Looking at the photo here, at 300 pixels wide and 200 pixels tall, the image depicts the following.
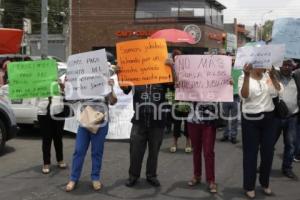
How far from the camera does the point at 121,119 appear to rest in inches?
383

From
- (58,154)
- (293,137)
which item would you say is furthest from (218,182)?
(58,154)

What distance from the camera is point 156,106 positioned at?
22.1ft

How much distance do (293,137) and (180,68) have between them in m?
2.12

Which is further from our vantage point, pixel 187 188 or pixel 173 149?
pixel 173 149

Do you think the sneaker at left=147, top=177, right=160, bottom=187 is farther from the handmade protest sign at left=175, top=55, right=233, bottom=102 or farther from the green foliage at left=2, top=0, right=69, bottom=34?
the green foliage at left=2, top=0, right=69, bottom=34

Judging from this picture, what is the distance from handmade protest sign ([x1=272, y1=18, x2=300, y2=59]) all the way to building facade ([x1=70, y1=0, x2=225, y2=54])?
2843cm

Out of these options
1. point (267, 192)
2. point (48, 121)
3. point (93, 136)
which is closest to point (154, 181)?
point (93, 136)

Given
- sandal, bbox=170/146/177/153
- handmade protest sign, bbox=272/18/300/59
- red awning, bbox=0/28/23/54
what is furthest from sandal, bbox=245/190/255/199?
red awning, bbox=0/28/23/54

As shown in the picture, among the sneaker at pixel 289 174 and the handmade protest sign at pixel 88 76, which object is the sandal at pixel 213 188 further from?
the handmade protest sign at pixel 88 76

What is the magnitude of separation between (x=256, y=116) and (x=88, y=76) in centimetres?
217

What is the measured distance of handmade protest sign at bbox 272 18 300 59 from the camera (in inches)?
282

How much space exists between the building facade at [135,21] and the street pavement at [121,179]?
27.1 meters

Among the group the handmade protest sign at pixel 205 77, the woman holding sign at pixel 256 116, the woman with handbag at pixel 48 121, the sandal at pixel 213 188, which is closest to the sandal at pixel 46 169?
the woman with handbag at pixel 48 121

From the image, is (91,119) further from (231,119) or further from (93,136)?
(231,119)
